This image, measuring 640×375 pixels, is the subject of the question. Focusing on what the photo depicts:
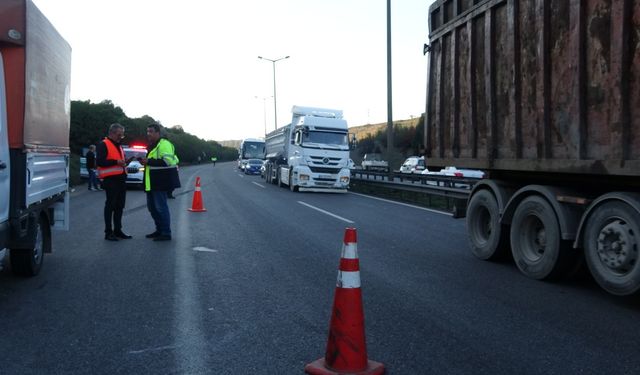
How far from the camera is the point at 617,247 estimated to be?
548 centimetres

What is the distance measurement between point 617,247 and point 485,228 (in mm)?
2859

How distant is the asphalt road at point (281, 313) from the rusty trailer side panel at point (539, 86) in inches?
53.3

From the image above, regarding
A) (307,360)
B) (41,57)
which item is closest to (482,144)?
(307,360)

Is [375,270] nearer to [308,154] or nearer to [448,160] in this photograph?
[448,160]

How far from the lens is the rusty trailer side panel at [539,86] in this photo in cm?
529

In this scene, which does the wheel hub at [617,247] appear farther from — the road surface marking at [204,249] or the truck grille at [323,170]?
the truck grille at [323,170]

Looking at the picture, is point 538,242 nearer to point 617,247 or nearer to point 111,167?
point 617,247

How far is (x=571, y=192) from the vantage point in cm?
632

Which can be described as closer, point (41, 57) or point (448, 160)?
point (41, 57)

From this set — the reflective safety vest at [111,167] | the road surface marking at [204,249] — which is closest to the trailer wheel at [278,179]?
the reflective safety vest at [111,167]

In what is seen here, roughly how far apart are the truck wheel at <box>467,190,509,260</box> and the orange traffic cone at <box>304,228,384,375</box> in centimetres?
423

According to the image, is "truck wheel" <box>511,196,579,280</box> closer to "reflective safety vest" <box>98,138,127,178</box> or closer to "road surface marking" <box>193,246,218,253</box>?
"road surface marking" <box>193,246,218,253</box>

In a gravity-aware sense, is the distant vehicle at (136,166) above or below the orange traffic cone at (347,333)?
above

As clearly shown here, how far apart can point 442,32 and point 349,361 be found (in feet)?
21.3
